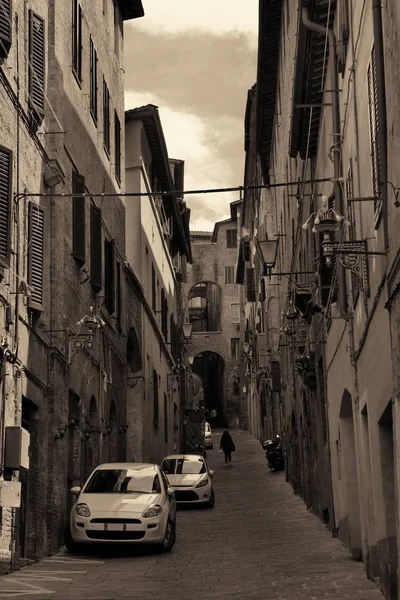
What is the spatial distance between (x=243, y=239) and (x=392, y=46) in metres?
46.2

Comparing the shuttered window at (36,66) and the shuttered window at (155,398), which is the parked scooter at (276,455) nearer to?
the shuttered window at (155,398)

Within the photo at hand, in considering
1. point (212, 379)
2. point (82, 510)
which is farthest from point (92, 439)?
point (212, 379)

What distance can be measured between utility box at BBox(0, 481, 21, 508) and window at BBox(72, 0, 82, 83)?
34.3 ft

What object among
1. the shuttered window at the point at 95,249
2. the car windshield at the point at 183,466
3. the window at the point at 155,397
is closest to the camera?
the shuttered window at the point at 95,249

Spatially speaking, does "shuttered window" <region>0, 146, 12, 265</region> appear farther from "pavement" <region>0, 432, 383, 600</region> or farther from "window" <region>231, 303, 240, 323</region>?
"window" <region>231, 303, 240, 323</region>

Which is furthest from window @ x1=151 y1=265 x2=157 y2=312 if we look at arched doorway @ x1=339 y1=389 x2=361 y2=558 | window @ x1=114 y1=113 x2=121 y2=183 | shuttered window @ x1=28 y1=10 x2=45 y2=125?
arched doorway @ x1=339 y1=389 x2=361 y2=558

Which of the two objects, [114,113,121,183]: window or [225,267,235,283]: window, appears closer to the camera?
[114,113,121,183]: window

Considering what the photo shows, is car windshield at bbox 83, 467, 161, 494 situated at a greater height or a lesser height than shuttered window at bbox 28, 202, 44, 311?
lesser

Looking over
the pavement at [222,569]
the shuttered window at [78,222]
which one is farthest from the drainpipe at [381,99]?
the shuttered window at [78,222]

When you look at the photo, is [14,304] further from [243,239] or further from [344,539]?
[243,239]

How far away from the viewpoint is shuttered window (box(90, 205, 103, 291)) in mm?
22875

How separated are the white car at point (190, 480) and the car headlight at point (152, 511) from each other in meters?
8.95

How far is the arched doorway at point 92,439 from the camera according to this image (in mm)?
22547

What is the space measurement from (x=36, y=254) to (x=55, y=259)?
60.4 inches
